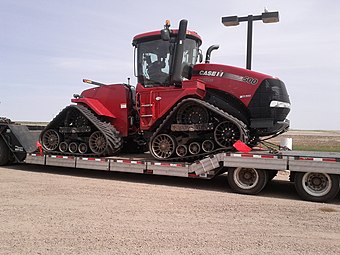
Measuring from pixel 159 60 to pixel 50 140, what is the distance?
3.78 metres

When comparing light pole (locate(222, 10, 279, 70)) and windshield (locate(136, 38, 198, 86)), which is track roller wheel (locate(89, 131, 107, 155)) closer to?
windshield (locate(136, 38, 198, 86))

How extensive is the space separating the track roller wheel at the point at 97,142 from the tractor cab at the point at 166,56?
168 centimetres

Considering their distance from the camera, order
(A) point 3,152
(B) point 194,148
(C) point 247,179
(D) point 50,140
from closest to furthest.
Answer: (C) point 247,179 < (B) point 194,148 < (D) point 50,140 < (A) point 3,152

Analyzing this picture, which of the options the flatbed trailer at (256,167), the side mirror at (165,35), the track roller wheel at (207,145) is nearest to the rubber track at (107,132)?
the flatbed trailer at (256,167)

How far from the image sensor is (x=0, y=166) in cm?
1020

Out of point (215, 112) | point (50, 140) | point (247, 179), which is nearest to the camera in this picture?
point (247, 179)

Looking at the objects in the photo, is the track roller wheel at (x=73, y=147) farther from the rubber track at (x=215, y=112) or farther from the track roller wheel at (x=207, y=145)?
the track roller wheel at (x=207, y=145)

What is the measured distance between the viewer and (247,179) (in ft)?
22.7

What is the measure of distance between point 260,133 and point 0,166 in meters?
7.59

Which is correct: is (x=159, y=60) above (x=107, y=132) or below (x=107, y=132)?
above

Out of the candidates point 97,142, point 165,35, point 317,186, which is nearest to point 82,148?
point 97,142

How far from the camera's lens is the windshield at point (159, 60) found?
798cm

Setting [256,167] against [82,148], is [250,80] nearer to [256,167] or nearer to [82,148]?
[256,167]

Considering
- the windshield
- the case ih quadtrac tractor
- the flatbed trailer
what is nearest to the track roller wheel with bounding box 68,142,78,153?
the case ih quadtrac tractor
